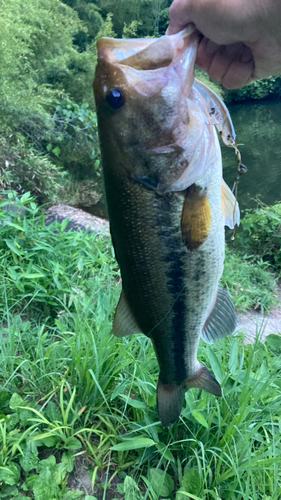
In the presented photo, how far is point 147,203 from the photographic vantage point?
125cm

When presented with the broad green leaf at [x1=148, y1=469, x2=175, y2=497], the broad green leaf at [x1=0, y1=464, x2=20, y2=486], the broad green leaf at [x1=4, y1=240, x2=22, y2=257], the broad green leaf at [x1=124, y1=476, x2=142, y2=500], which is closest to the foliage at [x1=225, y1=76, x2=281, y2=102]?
the broad green leaf at [x1=4, y1=240, x2=22, y2=257]

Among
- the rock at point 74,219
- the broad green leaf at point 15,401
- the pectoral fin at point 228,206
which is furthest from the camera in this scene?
the rock at point 74,219

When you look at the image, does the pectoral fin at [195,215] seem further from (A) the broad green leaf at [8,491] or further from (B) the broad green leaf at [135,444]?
(A) the broad green leaf at [8,491]

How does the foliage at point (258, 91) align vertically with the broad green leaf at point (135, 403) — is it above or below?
below

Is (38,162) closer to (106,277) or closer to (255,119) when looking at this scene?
(106,277)

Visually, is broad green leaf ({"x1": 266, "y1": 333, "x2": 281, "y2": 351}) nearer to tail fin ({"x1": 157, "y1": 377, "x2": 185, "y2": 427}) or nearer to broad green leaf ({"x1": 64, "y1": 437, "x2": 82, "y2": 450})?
tail fin ({"x1": 157, "y1": 377, "x2": 185, "y2": 427})

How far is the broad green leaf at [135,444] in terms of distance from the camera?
69.8 inches

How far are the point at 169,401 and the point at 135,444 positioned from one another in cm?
40

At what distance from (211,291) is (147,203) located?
522 millimetres

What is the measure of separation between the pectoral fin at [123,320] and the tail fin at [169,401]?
1.24ft

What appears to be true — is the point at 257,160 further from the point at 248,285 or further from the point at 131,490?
the point at 131,490

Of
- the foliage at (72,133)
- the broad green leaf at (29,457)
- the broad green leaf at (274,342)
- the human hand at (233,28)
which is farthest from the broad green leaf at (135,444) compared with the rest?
the foliage at (72,133)

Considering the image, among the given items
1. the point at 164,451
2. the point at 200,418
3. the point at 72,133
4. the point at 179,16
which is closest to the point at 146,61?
the point at 179,16

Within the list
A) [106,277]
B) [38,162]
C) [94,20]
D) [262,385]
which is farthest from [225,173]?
[94,20]
